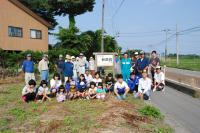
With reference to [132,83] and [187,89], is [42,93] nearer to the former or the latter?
[132,83]

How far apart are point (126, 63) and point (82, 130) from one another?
29.2 ft

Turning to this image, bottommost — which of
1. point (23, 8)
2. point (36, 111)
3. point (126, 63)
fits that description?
point (36, 111)

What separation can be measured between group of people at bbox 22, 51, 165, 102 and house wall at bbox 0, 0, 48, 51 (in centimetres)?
1624

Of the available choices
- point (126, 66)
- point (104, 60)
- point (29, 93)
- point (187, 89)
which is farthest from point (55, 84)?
point (187, 89)

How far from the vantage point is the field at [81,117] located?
29.9 ft

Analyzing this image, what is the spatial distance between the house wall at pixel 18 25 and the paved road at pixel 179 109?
2024 cm

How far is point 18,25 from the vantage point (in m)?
35.6

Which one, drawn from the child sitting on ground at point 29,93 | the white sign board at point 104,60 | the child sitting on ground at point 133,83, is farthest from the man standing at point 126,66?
the child sitting on ground at point 29,93

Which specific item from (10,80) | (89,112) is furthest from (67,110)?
(10,80)

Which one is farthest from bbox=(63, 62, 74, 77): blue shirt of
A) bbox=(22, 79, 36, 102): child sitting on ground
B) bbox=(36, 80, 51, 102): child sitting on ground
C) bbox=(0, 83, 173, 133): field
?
bbox=(0, 83, 173, 133): field

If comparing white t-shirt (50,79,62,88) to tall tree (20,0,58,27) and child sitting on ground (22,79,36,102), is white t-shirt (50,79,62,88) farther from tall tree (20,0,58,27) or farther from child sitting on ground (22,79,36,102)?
tall tree (20,0,58,27)

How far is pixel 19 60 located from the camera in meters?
31.1

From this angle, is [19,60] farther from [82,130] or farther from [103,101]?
[82,130]

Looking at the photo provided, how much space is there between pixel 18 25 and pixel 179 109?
25.8 metres
